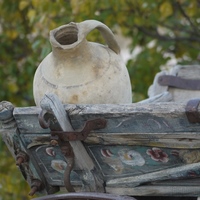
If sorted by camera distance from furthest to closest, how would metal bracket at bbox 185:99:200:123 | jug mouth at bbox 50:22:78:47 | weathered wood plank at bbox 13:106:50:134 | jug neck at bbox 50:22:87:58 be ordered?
jug mouth at bbox 50:22:78:47
jug neck at bbox 50:22:87:58
weathered wood plank at bbox 13:106:50:134
metal bracket at bbox 185:99:200:123

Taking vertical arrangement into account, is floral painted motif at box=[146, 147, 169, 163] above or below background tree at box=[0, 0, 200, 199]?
above

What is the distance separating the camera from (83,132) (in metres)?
3.37

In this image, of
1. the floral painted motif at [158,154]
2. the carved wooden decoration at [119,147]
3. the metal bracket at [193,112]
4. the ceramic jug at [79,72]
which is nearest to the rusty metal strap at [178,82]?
the ceramic jug at [79,72]

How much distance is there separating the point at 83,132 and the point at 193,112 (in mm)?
468

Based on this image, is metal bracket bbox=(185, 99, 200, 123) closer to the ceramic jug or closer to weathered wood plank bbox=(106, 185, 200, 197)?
weathered wood plank bbox=(106, 185, 200, 197)

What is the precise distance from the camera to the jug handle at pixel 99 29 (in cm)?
375

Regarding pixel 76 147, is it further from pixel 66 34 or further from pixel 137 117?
pixel 66 34

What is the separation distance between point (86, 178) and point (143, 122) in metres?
0.44

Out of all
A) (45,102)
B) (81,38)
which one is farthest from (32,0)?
(45,102)

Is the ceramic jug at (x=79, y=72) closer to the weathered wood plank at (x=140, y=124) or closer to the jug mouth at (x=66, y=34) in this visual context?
the jug mouth at (x=66, y=34)

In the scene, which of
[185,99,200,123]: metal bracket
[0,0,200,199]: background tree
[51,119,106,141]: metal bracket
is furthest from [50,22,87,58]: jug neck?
[0,0,200,199]: background tree

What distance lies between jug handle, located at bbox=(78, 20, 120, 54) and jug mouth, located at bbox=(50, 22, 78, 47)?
0.21 ft

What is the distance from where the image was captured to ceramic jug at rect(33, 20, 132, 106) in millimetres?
3711

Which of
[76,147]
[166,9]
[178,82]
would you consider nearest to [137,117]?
[76,147]
